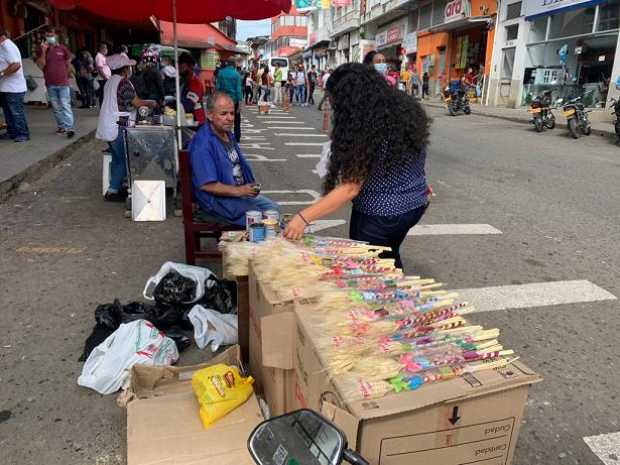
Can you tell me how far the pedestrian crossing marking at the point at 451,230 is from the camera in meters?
5.56

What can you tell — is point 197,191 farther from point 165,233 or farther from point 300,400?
point 300,400

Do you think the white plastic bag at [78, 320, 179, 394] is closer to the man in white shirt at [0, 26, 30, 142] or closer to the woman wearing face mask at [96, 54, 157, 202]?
the woman wearing face mask at [96, 54, 157, 202]

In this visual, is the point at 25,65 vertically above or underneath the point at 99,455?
above

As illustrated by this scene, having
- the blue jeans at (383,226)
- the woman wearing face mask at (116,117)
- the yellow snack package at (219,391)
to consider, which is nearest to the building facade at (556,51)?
the woman wearing face mask at (116,117)

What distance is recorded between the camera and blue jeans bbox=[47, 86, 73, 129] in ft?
31.1

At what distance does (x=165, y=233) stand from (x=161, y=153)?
1.26 m

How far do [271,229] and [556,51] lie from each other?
2121cm

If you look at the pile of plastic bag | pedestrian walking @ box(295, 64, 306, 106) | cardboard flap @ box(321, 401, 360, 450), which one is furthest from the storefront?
cardboard flap @ box(321, 401, 360, 450)

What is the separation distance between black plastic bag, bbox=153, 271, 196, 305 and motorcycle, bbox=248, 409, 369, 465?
7.75 feet

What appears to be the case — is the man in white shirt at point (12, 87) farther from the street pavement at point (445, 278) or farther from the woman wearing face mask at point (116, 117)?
the woman wearing face mask at point (116, 117)

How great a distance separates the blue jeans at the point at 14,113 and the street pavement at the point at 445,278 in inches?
45.7

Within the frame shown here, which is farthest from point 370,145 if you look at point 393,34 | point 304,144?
point 393,34

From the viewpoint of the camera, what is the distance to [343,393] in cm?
150

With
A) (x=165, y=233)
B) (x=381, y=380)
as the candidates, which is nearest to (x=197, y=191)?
(x=165, y=233)
